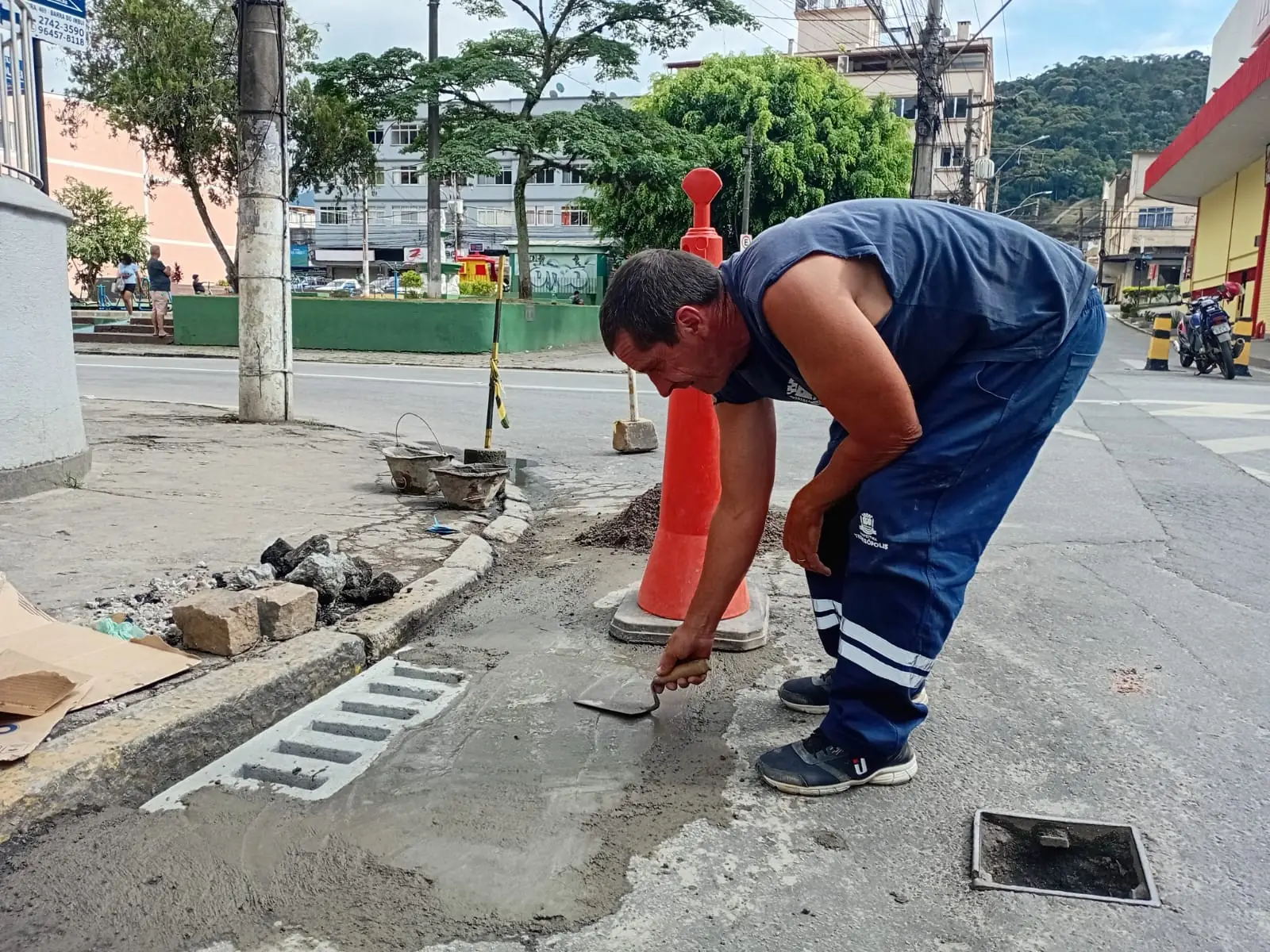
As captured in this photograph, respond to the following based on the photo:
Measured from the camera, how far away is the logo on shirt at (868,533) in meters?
2.08

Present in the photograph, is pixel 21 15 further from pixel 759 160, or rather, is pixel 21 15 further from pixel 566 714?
pixel 759 160

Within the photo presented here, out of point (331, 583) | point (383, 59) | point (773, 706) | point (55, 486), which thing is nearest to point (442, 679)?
point (331, 583)

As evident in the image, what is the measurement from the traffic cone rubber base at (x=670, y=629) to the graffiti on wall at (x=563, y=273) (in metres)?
33.8

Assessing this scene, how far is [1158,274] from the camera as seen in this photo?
210 feet

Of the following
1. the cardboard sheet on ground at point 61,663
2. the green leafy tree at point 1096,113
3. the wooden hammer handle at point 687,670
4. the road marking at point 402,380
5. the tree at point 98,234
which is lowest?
the cardboard sheet on ground at point 61,663

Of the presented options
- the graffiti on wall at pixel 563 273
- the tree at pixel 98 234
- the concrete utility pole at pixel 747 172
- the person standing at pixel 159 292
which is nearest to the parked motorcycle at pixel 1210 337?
the concrete utility pole at pixel 747 172

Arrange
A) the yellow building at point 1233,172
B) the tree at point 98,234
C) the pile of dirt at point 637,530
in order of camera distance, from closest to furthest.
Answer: the pile of dirt at point 637,530, the yellow building at point 1233,172, the tree at point 98,234

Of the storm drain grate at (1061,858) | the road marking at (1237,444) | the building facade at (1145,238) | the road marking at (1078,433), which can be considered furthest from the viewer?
the building facade at (1145,238)

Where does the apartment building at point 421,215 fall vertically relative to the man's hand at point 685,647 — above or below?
above

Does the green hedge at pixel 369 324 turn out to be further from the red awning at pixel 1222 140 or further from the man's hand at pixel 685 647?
the man's hand at pixel 685 647

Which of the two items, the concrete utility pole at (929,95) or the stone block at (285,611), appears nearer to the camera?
the stone block at (285,611)

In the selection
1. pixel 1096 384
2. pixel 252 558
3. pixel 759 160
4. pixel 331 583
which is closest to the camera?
pixel 331 583

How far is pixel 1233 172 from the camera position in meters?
26.8

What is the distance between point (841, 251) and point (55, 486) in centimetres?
449
